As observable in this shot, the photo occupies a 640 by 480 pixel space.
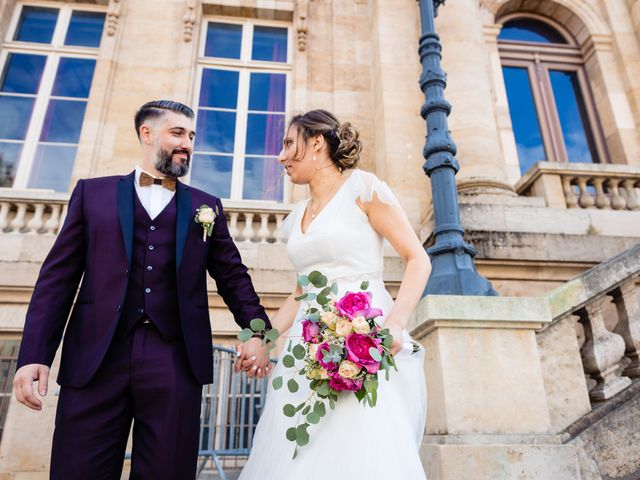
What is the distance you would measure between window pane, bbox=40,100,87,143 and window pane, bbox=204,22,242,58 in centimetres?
229

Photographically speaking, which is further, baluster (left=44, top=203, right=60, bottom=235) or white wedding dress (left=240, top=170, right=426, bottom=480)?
baluster (left=44, top=203, right=60, bottom=235)

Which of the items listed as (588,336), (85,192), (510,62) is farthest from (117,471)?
(510,62)

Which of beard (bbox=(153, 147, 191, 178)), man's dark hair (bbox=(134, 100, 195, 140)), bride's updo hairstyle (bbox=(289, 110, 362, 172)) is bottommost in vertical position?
beard (bbox=(153, 147, 191, 178))

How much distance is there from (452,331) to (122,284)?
1976mm

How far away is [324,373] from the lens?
5.16 ft

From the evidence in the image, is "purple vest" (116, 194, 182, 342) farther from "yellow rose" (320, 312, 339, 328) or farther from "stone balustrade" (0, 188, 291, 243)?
"stone balustrade" (0, 188, 291, 243)

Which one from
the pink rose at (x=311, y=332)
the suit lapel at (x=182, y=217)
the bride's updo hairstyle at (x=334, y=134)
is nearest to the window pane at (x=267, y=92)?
the bride's updo hairstyle at (x=334, y=134)

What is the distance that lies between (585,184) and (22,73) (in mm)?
8481

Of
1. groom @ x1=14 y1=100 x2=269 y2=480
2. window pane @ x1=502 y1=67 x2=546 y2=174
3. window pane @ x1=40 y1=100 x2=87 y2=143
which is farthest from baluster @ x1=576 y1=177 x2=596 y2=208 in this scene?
window pane @ x1=40 y1=100 x2=87 y2=143

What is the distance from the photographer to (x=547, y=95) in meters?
8.27

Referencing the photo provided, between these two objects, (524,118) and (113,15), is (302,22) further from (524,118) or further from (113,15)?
(524,118)

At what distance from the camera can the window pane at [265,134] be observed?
24.4 feet

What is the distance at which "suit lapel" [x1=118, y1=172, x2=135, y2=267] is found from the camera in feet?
6.34

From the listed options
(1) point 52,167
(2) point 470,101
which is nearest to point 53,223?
(1) point 52,167
